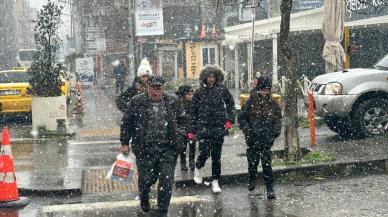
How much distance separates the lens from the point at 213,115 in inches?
317

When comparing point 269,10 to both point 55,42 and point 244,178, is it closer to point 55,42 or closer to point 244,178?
point 55,42

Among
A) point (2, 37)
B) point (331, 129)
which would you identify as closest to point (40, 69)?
point (331, 129)

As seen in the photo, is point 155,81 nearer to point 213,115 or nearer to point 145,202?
point 145,202

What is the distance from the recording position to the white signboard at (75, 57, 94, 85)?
40.8 metres

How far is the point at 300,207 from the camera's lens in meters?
7.09

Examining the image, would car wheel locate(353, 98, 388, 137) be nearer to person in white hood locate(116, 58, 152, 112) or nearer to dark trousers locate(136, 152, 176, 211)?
person in white hood locate(116, 58, 152, 112)

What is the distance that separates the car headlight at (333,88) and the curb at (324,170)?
95.8 inches

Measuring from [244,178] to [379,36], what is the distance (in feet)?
53.7

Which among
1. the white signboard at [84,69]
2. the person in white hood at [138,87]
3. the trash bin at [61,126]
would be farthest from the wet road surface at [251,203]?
the white signboard at [84,69]

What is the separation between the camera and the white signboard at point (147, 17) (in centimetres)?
2777

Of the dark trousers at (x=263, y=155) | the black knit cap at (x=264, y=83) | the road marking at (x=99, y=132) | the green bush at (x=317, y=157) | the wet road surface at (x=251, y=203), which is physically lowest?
the road marking at (x=99, y=132)

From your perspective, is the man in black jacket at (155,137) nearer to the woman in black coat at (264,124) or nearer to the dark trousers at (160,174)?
the dark trousers at (160,174)

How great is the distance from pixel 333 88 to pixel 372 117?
2.96 ft

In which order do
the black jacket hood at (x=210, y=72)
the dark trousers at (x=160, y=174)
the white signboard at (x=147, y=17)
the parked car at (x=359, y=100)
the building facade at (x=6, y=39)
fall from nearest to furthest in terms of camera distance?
the dark trousers at (x=160, y=174) → the black jacket hood at (x=210, y=72) → the parked car at (x=359, y=100) → the white signboard at (x=147, y=17) → the building facade at (x=6, y=39)
